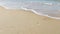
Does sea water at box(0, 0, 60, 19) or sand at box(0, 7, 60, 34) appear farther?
sea water at box(0, 0, 60, 19)

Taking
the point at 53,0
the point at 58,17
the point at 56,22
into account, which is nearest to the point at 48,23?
the point at 56,22

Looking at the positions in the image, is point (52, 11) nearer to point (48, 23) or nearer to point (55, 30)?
point (48, 23)

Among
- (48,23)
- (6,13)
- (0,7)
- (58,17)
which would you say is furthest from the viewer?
(0,7)

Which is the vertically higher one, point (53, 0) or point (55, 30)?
point (53, 0)

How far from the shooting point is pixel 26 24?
1.42m

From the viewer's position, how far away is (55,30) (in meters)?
1.28

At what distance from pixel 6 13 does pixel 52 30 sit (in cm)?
81

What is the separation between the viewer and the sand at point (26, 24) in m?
1.27

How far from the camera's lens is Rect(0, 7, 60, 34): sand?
4.18 ft

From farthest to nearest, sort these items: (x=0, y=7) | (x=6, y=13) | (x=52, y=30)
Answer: (x=0, y=7) → (x=6, y=13) → (x=52, y=30)

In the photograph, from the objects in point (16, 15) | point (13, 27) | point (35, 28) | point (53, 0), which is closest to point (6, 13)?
point (16, 15)

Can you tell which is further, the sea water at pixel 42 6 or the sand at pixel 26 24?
the sea water at pixel 42 6

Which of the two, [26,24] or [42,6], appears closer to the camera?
[26,24]

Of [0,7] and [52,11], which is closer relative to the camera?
[52,11]
